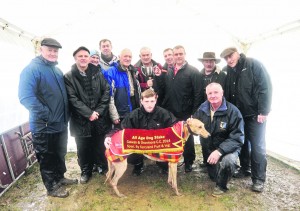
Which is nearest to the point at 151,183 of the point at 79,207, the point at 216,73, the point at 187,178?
the point at 187,178

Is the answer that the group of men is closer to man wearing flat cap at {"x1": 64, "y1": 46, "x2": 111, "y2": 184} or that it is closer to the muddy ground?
man wearing flat cap at {"x1": 64, "y1": 46, "x2": 111, "y2": 184}

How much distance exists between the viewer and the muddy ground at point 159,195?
337 centimetres

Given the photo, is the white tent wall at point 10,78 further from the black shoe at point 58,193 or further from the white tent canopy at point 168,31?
the black shoe at point 58,193

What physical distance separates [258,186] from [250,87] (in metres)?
1.67

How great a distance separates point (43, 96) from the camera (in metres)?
3.35

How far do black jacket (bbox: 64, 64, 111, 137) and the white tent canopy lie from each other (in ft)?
5.20

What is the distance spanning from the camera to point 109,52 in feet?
15.9

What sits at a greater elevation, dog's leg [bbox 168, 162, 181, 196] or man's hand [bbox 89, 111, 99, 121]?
man's hand [bbox 89, 111, 99, 121]

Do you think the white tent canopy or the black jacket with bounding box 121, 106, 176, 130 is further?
the white tent canopy

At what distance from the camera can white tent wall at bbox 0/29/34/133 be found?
4438 mm

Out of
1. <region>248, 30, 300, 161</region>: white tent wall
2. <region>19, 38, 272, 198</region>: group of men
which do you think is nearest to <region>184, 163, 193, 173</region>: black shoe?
<region>19, 38, 272, 198</region>: group of men

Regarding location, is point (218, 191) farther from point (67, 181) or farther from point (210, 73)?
point (67, 181)

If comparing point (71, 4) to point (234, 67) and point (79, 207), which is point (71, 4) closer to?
point (234, 67)

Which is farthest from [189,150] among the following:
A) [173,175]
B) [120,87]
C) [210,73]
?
[120,87]
